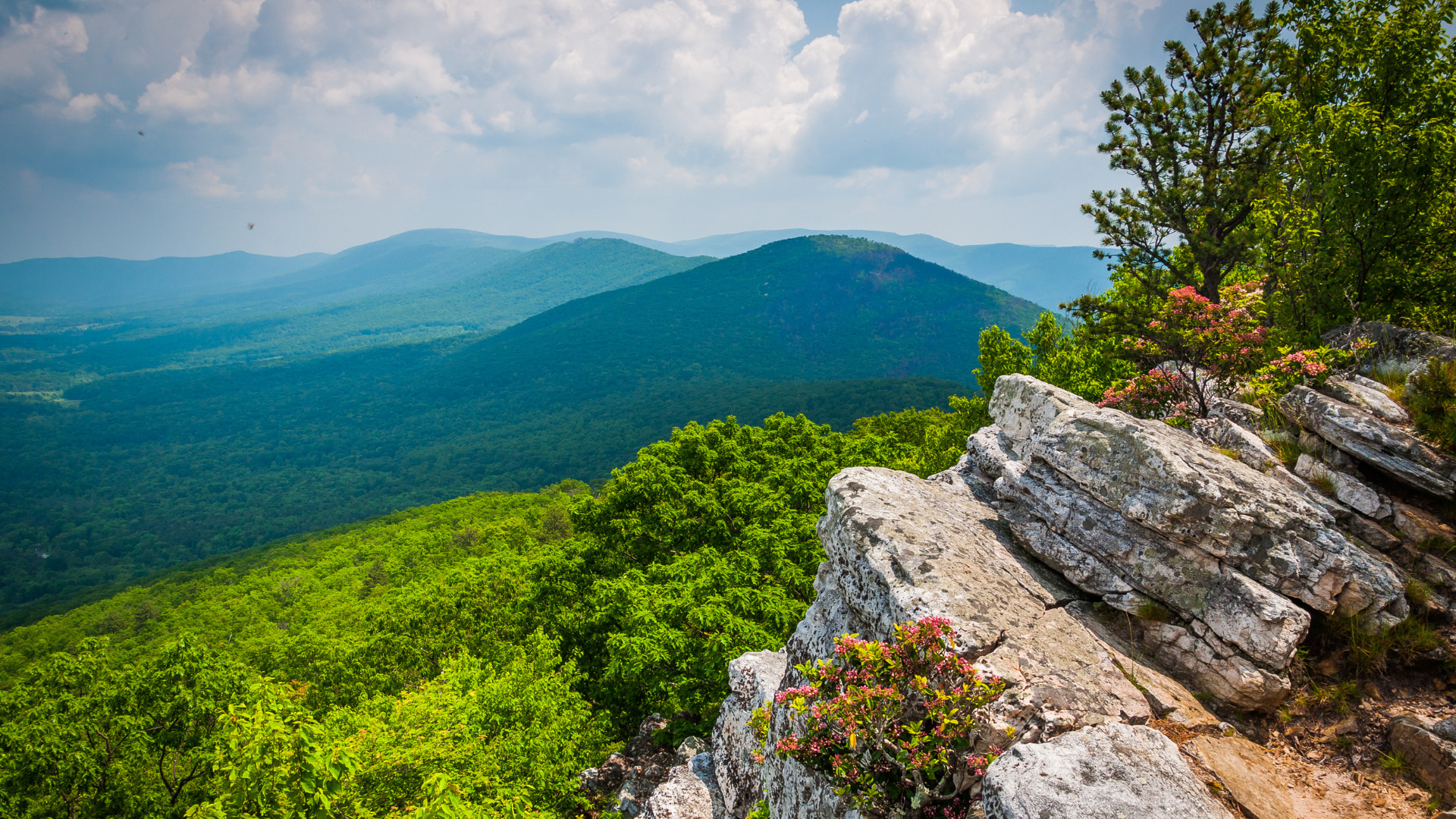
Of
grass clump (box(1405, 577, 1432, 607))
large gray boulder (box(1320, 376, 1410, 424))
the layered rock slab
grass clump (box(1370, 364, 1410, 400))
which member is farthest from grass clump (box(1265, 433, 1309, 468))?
grass clump (box(1405, 577, 1432, 607))

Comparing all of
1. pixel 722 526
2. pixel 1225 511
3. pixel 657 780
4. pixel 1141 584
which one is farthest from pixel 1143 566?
pixel 722 526

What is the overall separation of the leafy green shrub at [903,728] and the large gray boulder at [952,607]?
48 centimetres

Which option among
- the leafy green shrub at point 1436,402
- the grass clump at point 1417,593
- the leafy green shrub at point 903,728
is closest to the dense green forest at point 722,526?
the leafy green shrub at point 1436,402

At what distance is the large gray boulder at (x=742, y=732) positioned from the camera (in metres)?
10.9

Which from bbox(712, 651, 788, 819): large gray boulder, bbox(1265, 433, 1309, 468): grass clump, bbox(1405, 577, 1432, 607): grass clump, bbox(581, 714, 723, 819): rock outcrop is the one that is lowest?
bbox(581, 714, 723, 819): rock outcrop

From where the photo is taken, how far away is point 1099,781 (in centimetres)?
593

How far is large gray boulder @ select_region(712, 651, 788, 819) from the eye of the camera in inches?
430

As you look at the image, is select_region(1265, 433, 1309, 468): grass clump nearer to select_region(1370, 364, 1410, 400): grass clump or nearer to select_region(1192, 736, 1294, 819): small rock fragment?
select_region(1370, 364, 1410, 400): grass clump

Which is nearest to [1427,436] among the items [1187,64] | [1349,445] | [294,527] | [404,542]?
[1349,445]

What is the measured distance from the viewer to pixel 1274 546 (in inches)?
320

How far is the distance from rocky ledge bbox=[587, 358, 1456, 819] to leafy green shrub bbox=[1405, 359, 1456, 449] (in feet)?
0.93

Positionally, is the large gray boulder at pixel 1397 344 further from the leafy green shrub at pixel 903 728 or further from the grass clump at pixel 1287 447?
the leafy green shrub at pixel 903 728

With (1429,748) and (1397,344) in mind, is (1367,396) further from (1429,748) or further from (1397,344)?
(1429,748)

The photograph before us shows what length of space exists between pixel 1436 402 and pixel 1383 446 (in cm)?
118
